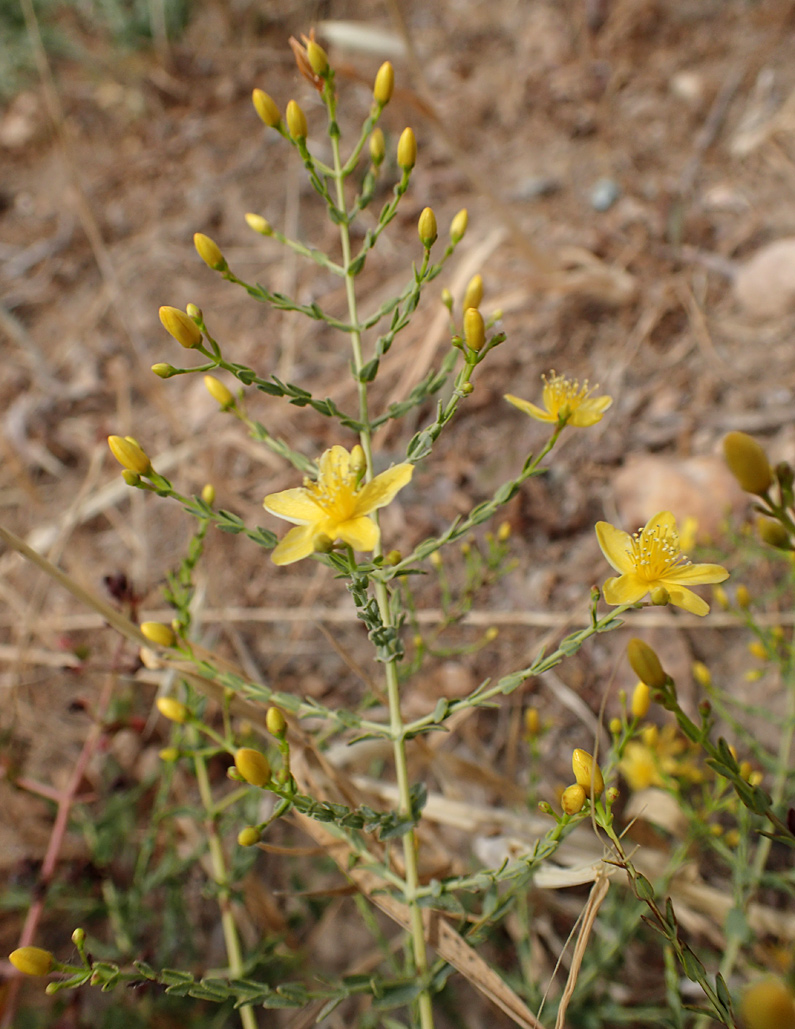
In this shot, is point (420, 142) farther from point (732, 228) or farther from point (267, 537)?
point (267, 537)

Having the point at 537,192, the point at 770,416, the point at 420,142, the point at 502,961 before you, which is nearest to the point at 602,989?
the point at 502,961

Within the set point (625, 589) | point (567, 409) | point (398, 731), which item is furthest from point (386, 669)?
point (567, 409)

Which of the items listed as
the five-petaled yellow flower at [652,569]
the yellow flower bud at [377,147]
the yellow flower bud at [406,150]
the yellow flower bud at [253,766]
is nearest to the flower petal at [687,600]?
the five-petaled yellow flower at [652,569]

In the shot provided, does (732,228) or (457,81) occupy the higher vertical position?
(457,81)

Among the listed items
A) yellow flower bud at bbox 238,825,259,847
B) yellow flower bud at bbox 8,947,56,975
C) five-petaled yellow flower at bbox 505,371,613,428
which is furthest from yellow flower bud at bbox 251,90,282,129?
yellow flower bud at bbox 8,947,56,975

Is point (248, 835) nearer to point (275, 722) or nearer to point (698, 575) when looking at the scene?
point (275, 722)

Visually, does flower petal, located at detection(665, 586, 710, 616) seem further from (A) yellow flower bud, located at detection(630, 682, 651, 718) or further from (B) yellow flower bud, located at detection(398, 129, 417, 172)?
(B) yellow flower bud, located at detection(398, 129, 417, 172)

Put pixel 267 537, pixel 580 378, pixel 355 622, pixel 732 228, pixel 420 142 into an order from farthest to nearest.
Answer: pixel 420 142
pixel 732 228
pixel 580 378
pixel 355 622
pixel 267 537

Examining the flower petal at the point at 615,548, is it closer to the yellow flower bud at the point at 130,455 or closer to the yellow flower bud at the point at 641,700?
the yellow flower bud at the point at 641,700
